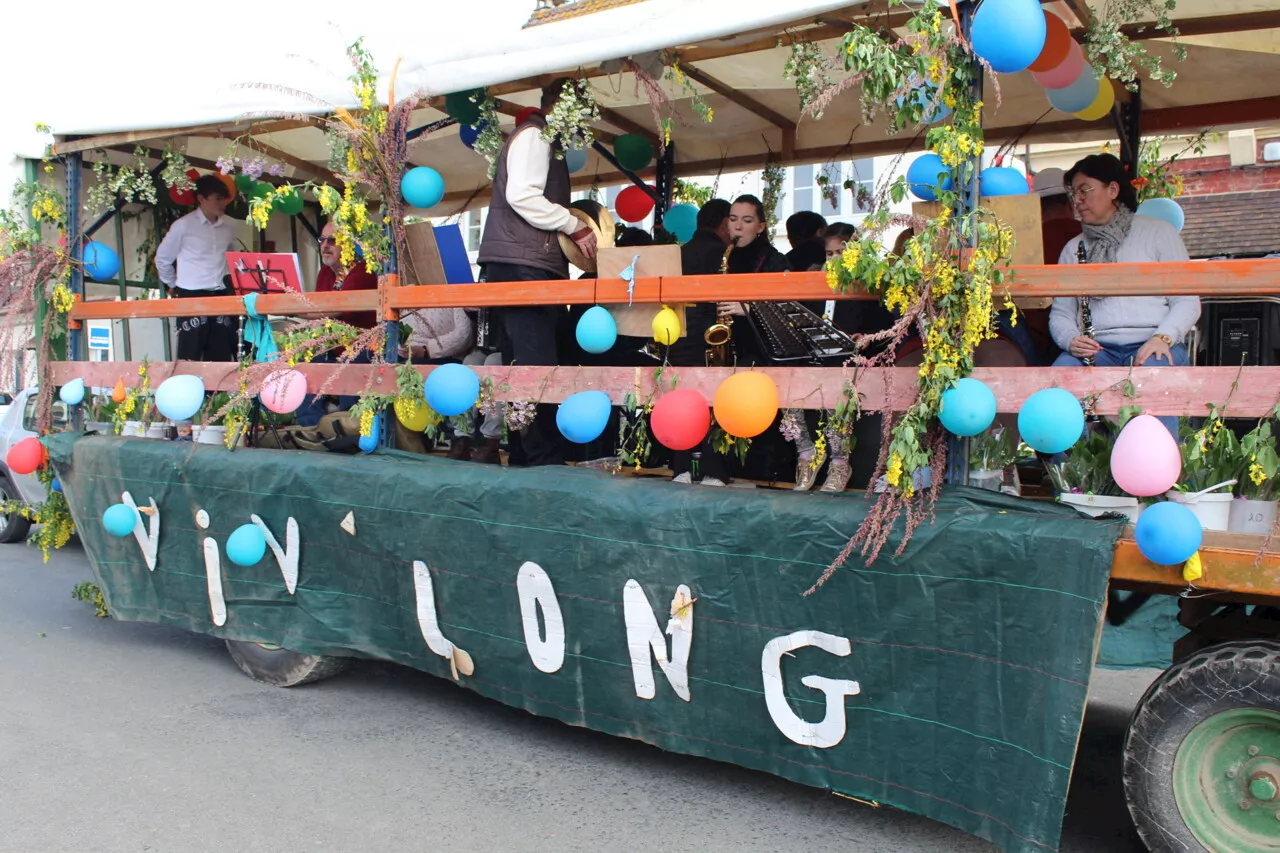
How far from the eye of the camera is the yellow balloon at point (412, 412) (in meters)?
4.73

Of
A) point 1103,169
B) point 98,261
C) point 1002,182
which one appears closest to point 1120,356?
point 1103,169

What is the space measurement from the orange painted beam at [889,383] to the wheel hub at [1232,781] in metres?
0.89

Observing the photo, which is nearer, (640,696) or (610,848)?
(610,848)

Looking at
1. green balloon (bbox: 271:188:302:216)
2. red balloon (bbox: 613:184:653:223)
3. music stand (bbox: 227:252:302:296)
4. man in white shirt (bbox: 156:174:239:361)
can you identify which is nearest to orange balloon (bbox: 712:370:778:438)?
music stand (bbox: 227:252:302:296)

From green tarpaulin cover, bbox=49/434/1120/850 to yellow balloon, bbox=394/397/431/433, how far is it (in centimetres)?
16

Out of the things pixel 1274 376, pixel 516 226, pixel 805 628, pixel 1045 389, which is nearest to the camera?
pixel 1274 376

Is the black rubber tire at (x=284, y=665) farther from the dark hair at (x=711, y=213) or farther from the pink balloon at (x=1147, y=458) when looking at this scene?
the pink balloon at (x=1147, y=458)

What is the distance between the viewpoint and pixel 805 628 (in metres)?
3.60

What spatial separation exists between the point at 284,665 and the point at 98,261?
275 cm

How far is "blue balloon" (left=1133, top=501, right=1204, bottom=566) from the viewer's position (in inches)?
114

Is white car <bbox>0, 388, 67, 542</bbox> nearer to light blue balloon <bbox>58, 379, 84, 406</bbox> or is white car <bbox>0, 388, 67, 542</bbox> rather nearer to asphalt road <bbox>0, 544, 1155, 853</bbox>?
light blue balloon <bbox>58, 379, 84, 406</bbox>

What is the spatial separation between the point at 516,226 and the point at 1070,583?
2.83 meters

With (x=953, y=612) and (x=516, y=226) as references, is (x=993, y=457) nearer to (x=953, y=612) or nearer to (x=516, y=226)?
(x=953, y=612)

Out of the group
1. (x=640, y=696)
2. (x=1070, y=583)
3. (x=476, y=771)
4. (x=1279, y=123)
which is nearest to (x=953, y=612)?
(x=1070, y=583)
